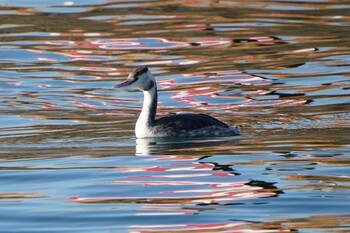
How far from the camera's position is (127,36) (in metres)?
Result: 25.5

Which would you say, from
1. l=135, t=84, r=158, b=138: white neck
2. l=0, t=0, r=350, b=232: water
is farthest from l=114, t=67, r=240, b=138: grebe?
l=0, t=0, r=350, b=232: water

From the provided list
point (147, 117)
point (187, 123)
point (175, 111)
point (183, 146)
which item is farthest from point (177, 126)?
point (175, 111)

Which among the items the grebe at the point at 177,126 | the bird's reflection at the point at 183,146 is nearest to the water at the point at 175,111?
the bird's reflection at the point at 183,146

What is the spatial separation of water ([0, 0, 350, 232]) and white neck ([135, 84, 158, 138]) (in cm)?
21

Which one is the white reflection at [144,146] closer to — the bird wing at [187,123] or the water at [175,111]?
the water at [175,111]

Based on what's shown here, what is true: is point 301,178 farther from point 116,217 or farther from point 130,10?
point 130,10

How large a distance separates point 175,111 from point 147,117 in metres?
3.32

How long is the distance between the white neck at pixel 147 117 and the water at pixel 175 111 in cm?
21

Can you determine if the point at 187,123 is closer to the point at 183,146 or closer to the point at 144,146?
the point at 183,146

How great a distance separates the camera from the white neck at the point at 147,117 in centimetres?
1562

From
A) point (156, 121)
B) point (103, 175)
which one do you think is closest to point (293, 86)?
point (156, 121)

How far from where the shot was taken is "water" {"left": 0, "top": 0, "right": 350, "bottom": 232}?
11.2m

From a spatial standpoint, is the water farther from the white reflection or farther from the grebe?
the grebe

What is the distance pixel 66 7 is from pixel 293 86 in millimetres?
9977
